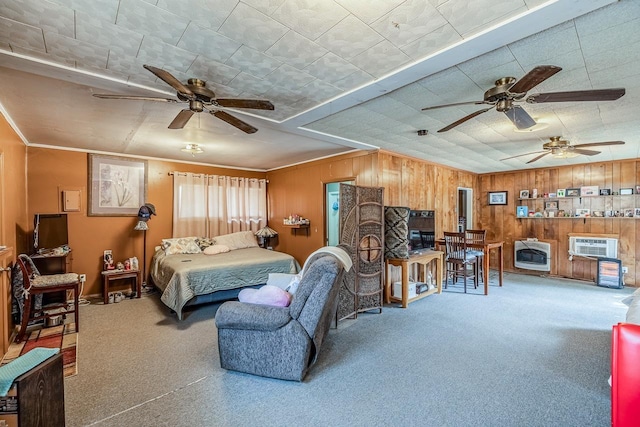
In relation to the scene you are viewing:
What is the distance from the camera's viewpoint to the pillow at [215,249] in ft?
16.6

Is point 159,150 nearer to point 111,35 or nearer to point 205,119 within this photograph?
point 205,119

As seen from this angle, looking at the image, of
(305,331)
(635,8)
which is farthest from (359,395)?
(635,8)

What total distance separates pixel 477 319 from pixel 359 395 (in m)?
2.39

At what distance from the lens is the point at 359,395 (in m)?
2.17

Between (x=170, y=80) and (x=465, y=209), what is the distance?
7279mm

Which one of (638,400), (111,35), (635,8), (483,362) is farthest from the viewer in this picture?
(483,362)

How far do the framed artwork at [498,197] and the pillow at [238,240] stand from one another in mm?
5958

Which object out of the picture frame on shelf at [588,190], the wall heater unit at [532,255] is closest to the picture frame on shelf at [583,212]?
the picture frame on shelf at [588,190]

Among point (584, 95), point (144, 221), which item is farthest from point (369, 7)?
point (144, 221)

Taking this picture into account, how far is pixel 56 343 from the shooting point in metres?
3.05

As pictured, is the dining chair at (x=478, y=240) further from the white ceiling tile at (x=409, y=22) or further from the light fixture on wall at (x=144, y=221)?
the light fixture on wall at (x=144, y=221)

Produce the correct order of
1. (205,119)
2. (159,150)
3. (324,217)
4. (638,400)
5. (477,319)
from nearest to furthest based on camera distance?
(638,400) → (205,119) → (477,319) → (159,150) → (324,217)

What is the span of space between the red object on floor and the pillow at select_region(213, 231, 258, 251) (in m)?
5.28

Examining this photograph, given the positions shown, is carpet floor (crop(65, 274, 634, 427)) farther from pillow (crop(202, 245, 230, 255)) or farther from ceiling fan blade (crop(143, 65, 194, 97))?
ceiling fan blade (crop(143, 65, 194, 97))
